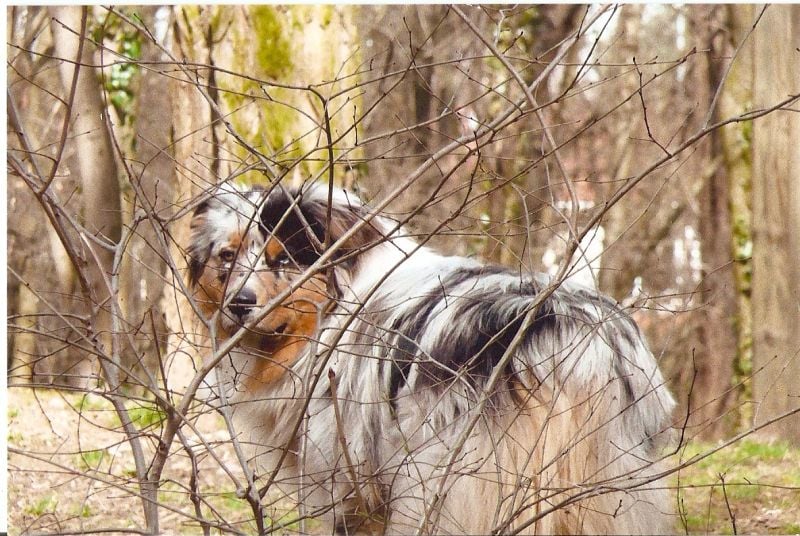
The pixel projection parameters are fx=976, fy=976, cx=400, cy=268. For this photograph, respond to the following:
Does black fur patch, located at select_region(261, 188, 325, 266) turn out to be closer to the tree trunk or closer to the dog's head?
the dog's head

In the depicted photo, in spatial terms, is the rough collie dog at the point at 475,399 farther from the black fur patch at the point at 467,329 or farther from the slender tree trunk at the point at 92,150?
the slender tree trunk at the point at 92,150

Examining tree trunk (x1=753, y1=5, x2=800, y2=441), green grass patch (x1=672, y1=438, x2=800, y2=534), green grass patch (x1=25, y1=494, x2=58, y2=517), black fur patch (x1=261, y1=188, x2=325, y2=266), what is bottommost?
green grass patch (x1=25, y1=494, x2=58, y2=517)

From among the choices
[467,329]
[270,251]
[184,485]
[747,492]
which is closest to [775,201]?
[747,492]

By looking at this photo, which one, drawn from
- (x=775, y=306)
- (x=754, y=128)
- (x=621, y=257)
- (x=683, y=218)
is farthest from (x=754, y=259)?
(x=683, y=218)

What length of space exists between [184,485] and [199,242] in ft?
4.71

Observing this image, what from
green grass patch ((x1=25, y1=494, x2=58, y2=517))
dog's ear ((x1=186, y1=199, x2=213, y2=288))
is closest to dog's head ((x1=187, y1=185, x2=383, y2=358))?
dog's ear ((x1=186, y1=199, x2=213, y2=288))

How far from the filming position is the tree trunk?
821 centimetres

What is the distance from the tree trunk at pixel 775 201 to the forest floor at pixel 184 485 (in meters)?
1.05

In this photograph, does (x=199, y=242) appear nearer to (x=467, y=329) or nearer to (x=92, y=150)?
(x=467, y=329)

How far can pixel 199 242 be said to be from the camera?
5250 millimetres

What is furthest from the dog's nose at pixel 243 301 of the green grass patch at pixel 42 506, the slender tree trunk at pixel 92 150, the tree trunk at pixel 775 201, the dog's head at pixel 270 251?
the tree trunk at pixel 775 201

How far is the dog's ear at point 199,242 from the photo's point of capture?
5180mm

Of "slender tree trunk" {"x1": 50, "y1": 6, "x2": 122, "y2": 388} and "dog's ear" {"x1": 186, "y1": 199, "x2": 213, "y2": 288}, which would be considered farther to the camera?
"slender tree trunk" {"x1": 50, "y1": 6, "x2": 122, "y2": 388}

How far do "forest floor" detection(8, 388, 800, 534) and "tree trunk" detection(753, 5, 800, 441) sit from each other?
1.05 meters
